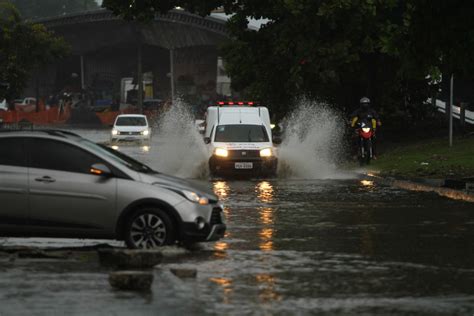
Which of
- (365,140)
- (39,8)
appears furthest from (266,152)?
(39,8)

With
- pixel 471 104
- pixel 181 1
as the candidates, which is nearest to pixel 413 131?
pixel 471 104

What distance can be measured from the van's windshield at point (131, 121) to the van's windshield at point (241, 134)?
27.4 m

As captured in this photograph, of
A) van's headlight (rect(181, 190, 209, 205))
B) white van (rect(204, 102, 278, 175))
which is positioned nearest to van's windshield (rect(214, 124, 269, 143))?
white van (rect(204, 102, 278, 175))

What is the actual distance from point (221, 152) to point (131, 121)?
30.0m

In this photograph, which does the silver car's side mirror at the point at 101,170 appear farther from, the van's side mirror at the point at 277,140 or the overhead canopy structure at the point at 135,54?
the overhead canopy structure at the point at 135,54

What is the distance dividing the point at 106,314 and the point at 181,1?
33239 mm

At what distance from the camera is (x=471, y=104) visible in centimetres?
4606

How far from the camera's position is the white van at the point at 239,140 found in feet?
97.4

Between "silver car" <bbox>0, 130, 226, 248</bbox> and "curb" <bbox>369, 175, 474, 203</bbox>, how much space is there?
922 centimetres

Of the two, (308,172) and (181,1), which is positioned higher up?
(181,1)

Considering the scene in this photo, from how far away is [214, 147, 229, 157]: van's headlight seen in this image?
97.4ft

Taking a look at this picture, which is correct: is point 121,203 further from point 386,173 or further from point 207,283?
point 386,173

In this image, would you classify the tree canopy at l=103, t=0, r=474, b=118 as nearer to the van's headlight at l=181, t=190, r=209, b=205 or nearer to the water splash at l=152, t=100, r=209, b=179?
the water splash at l=152, t=100, r=209, b=179

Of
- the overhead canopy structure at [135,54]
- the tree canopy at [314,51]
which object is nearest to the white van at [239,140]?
the tree canopy at [314,51]
